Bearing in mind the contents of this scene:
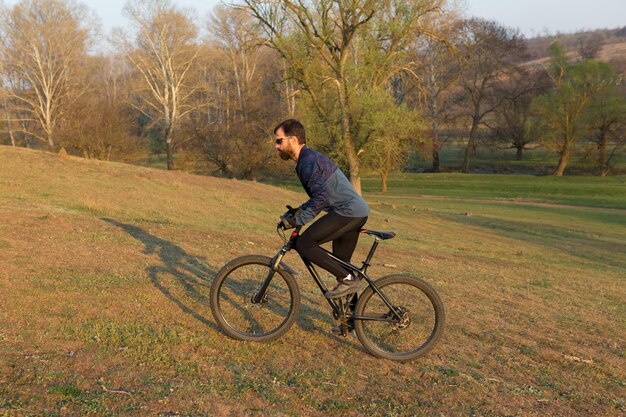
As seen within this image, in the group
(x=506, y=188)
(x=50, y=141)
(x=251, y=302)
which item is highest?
(x=50, y=141)

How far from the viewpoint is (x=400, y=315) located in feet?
17.6

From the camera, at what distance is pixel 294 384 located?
14.6 feet

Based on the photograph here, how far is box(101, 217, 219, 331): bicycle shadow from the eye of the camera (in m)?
6.36

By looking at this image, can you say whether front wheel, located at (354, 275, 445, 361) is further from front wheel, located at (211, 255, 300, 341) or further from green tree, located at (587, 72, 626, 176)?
green tree, located at (587, 72, 626, 176)

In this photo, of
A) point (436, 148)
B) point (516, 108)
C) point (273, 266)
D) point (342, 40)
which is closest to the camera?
point (273, 266)

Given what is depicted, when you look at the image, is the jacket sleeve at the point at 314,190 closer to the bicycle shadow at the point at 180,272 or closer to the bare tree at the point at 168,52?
the bicycle shadow at the point at 180,272

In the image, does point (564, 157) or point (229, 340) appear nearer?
point (229, 340)

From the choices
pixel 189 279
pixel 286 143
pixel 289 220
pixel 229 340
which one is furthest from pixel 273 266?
pixel 189 279

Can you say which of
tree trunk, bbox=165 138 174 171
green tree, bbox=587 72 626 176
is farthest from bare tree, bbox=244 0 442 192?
green tree, bbox=587 72 626 176

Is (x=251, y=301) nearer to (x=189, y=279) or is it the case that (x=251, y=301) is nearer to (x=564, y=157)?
(x=189, y=279)

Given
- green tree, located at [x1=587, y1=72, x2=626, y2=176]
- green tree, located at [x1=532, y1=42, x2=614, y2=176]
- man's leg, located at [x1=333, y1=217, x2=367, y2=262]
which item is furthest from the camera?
green tree, located at [x1=532, y1=42, x2=614, y2=176]

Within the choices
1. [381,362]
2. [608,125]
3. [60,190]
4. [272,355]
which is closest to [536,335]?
[381,362]

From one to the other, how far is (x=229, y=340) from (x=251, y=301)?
0.49 metres

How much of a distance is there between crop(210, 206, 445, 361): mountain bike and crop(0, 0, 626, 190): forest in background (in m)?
23.3
